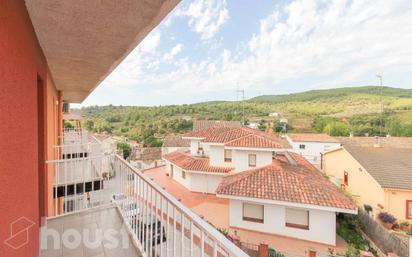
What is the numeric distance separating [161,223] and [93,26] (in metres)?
1.88

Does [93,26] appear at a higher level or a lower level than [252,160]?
higher

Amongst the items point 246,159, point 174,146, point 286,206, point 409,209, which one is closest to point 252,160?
point 246,159

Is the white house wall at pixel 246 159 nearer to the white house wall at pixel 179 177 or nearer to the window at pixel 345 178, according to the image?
the white house wall at pixel 179 177

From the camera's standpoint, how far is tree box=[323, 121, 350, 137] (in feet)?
118

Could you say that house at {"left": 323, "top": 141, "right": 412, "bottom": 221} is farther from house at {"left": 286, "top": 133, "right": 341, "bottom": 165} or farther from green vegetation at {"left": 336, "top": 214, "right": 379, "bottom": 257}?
house at {"left": 286, "top": 133, "right": 341, "bottom": 165}

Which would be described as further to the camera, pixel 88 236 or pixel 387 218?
pixel 387 218

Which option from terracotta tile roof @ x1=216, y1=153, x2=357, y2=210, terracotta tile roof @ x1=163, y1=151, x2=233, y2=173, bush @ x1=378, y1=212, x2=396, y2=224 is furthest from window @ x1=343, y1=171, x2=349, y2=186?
terracotta tile roof @ x1=163, y1=151, x2=233, y2=173

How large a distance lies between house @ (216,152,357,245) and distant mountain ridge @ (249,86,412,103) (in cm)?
4617

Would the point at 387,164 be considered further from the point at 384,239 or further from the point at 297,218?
the point at 297,218

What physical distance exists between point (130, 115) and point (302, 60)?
3498 centimetres

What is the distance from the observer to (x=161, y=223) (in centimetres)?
203

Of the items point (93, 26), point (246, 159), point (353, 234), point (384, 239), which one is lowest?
point (353, 234)

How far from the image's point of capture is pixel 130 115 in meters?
47.3

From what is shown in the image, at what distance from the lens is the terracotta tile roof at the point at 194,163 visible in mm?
16000
